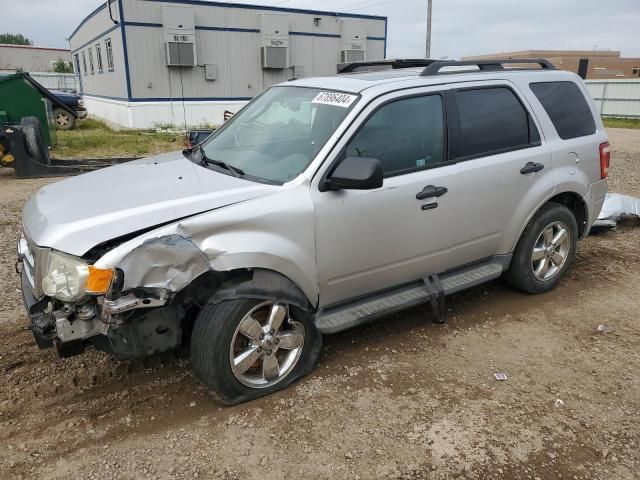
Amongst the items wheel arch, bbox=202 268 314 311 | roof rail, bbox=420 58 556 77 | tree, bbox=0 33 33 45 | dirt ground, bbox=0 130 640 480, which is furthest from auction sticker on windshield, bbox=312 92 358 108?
tree, bbox=0 33 33 45

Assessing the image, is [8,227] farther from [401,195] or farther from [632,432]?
[632,432]

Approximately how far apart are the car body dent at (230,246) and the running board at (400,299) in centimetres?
24

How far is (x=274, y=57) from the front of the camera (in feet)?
64.6

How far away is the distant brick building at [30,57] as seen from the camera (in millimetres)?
45844

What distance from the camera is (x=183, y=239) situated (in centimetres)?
279

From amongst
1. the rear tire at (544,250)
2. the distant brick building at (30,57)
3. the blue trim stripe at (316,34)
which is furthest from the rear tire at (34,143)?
the distant brick building at (30,57)

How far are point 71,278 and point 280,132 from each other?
1.74 metres

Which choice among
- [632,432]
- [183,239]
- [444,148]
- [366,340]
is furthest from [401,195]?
[632,432]

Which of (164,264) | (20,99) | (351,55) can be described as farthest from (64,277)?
(351,55)

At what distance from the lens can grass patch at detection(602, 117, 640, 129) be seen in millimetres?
22484

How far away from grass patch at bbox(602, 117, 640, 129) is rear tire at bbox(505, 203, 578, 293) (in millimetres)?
20683

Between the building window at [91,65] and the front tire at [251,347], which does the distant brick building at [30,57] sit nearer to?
the building window at [91,65]

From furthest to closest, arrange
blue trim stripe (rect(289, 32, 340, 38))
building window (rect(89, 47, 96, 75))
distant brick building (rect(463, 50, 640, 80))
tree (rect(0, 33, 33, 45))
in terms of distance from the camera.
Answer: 1. tree (rect(0, 33, 33, 45))
2. distant brick building (rect(463, 50, 640, 80))
3. building window (rect(89, 47, 96, 75))
4. blue trim stripe (rect(289, 32, 340, 38))

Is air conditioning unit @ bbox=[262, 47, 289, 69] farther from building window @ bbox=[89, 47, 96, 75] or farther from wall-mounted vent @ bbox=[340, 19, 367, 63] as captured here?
building window @ bbox=[89, 47, 96, 75]
